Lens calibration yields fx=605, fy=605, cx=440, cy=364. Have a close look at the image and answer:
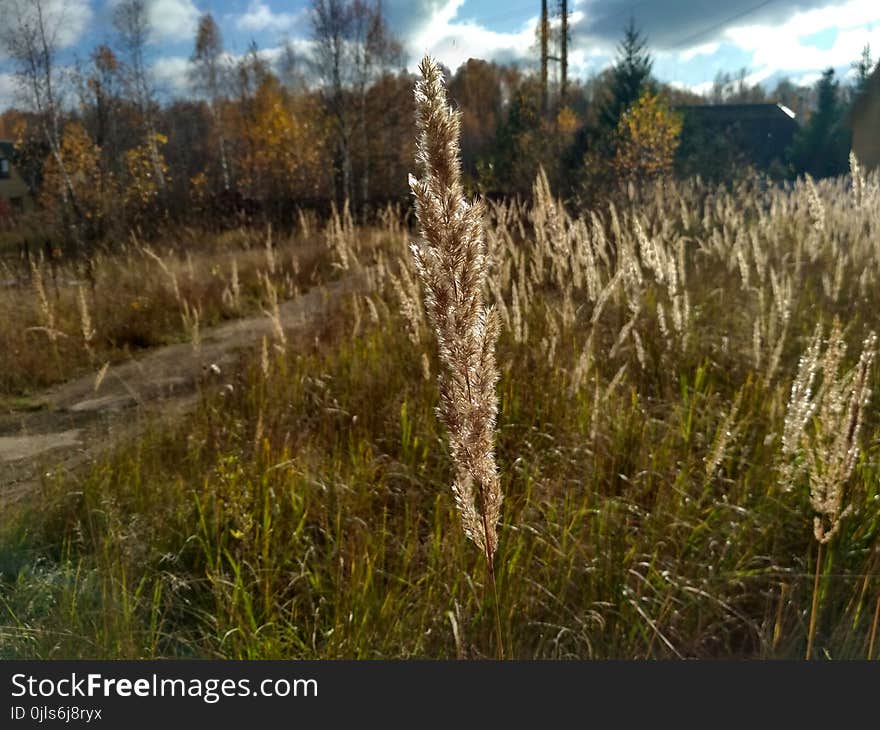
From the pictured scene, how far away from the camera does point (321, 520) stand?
2082 millimetres

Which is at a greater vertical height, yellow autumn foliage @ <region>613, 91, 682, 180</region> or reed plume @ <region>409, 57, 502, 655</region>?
yellow autumn foliage @ <region>613, 91, 682, 180</region>

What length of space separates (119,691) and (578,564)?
3.97ft

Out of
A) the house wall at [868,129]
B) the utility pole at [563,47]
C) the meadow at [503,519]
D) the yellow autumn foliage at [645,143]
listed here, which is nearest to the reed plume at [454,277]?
the meadow at [503,519]

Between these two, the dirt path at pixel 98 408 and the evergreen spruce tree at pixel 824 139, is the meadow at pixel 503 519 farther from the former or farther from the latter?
the evergreen spruce tree at pixel 824 139

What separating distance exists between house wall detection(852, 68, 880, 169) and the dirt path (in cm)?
1035

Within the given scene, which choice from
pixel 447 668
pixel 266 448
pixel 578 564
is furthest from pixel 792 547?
pixel 266 448

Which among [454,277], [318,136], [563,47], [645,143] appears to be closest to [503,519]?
[454,277]

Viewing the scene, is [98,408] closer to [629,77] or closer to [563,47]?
[563,47]

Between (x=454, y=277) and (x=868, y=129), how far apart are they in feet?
44.9

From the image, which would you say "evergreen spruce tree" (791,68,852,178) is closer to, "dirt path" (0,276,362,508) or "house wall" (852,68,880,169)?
"house wall" (852,68,880,169)

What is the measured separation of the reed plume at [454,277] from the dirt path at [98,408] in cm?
228

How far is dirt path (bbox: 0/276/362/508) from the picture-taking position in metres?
2.82

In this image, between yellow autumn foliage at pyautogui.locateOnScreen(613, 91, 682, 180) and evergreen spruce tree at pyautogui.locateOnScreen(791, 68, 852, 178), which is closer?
yellow autumn foliage at pyautogui.locateOnScreen(613, 91, 682, 180)

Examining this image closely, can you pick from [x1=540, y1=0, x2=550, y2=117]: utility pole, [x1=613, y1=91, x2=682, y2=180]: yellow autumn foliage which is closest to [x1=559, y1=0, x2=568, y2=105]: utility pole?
[x1=540, y1=0, x2=550, y2=117]: utility pole
